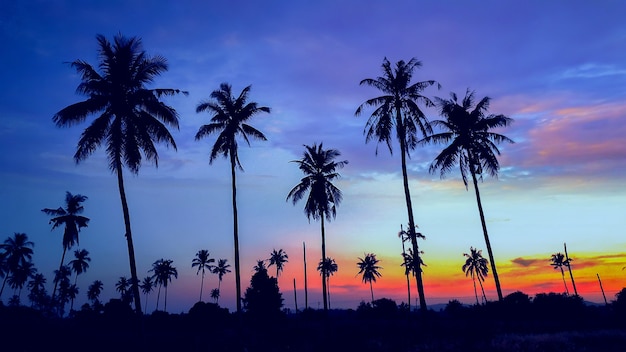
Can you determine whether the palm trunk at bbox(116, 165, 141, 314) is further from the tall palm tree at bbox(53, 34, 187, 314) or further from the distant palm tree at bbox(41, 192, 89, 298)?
the distant palm tree at bbox(41, 192, 89, 298)

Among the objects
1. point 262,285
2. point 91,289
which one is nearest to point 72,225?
point 262,285

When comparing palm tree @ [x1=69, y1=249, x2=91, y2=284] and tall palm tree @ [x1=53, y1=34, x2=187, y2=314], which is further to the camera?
palm tree @ [x1=69, y1=249, x2=91, y2=284]

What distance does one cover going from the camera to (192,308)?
5025 centimetres

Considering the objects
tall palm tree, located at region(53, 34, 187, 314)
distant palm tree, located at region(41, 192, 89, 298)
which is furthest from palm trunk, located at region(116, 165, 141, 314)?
distant palm tree, located at region(41, 192, 89, 298)

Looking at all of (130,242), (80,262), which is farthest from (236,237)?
(80,262)

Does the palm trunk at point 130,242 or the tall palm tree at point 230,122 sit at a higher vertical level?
the tall palm tree at point 230,122

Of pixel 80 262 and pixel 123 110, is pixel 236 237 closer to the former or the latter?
pixel 123 110

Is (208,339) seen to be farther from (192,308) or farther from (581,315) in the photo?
(581,315)

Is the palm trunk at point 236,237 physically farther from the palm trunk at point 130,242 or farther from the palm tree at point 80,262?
the palm tree at point 80,262

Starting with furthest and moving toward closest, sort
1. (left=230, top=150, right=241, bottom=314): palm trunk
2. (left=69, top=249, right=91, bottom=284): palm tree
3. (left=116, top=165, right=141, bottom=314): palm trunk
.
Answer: (left=69, top=249, right=91, bottom=284): palm tree
(left=230, top=150, right=241, bottom=314): palm trunk
(left=116, top=165, right=141, bottom=314): palm trunk

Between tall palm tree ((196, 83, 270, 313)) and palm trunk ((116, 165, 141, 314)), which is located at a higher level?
tall palm tree ((196, 83, 270, 313))

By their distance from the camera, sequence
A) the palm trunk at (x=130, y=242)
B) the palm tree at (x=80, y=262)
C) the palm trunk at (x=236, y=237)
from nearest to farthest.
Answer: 1. the palm trunk at (x=130, y=242)
2. the palm trunk at (x=236, y=237)
3. the palm tree at (x=80, y=262)

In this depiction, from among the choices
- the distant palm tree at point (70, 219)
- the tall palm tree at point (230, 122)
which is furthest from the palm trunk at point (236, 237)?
the distant palm tree at point (70, 219)

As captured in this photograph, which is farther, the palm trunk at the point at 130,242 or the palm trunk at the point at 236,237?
the palm trunk at the point at 236,237
